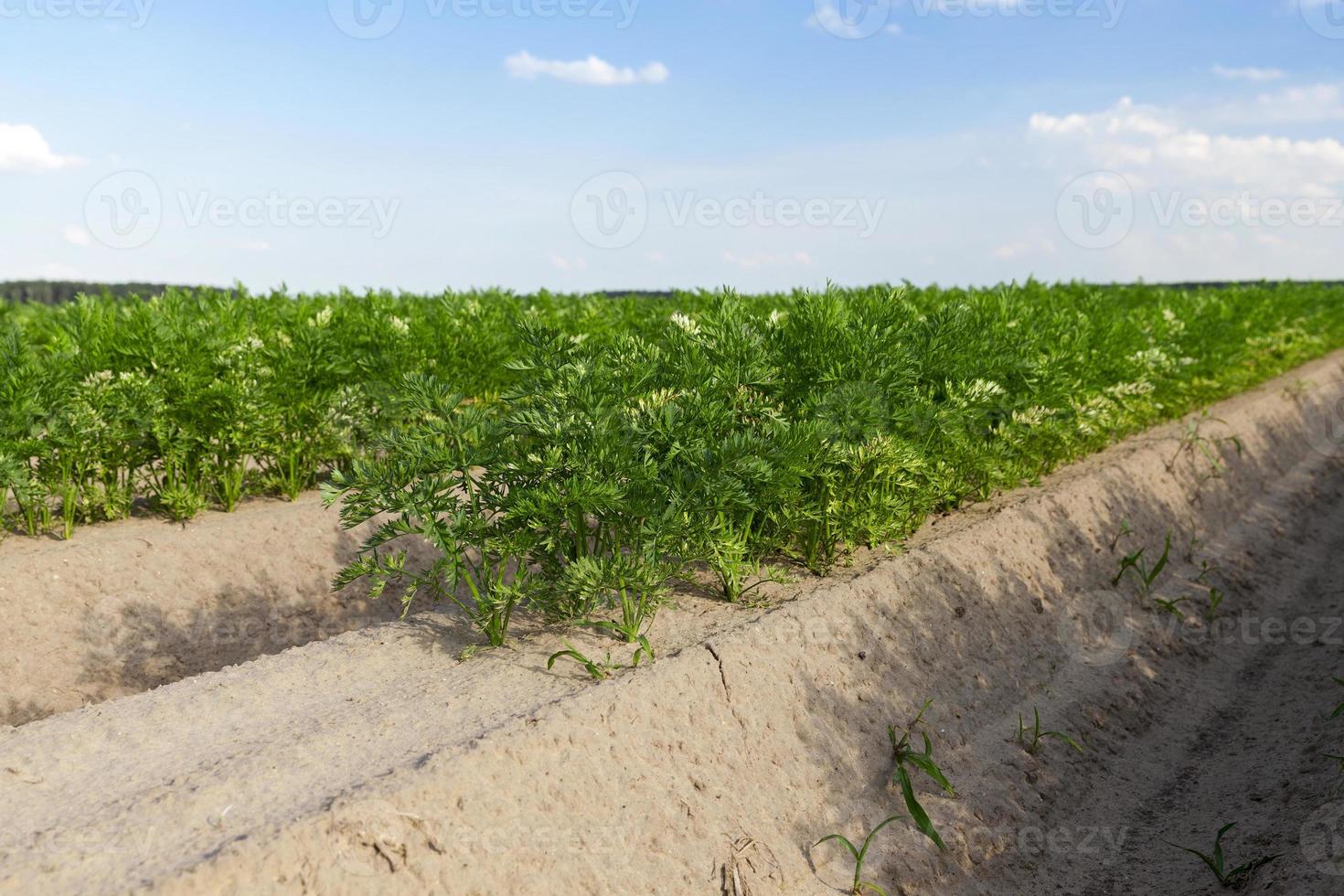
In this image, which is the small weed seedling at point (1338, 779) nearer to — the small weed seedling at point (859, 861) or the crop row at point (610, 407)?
the small weed seedling at point (859, 861)

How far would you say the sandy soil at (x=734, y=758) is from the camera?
349cm

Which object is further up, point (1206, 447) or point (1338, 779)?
point (1206, 447)

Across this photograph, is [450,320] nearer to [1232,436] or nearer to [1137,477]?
[1137,477]

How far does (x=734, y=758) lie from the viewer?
14.3 ft

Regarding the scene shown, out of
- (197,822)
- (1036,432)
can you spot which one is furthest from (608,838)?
(1036,432)

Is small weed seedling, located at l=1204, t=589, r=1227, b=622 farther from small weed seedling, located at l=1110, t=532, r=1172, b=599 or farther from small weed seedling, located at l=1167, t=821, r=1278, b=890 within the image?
small weed seedling, located at l=1167, t=821, r=1278, b=890

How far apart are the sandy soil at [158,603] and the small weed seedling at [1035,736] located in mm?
4392

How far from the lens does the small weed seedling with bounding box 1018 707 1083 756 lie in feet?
17.4

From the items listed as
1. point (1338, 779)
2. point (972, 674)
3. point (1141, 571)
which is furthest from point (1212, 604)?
point (972, 674)

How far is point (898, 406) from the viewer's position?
19.3 feet

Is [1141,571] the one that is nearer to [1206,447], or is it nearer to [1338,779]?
[1338,779]

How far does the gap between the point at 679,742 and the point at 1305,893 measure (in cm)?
257

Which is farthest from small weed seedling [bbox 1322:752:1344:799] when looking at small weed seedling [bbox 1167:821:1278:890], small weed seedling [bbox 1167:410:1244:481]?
small weed seedling [bbox 1167:410:1244:481]

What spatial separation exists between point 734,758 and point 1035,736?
6.35ft
